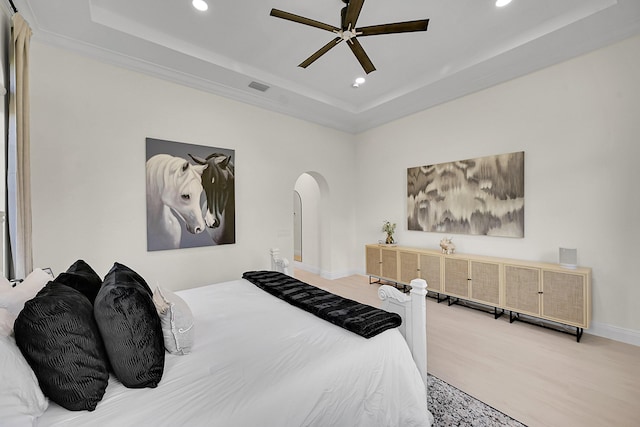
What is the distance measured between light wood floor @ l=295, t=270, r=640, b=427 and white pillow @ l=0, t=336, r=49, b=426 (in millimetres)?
2448

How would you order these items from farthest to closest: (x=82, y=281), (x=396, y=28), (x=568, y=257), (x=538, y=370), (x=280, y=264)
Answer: (x=280, y=264) < (x=568, y=257) < (x=538, y=370) < (x=396, y=28) < (x=82, y=281)

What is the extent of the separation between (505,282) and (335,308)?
2467mm

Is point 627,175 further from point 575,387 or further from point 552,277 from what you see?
point 575,387

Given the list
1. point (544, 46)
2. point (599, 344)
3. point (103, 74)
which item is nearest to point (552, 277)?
point (599, 344)

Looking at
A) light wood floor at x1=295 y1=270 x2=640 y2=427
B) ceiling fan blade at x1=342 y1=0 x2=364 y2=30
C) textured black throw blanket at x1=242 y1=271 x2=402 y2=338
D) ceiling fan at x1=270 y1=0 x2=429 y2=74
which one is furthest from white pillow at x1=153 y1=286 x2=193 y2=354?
ceiling fan blade at x1=342 y1=0 x2=364 y2=30

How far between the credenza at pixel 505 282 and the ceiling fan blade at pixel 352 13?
3038 mm

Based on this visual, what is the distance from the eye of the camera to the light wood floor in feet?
5.96

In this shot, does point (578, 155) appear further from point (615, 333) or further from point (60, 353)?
point (60, 353)

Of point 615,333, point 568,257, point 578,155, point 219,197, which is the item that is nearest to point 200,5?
point 219,197

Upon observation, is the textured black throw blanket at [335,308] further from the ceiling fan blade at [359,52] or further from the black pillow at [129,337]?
the ceiling fan blade at [359,52]

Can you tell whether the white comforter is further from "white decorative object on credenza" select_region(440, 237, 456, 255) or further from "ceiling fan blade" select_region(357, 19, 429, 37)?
"white decorative object on credenza" select_region(440, 237, 456, 255)

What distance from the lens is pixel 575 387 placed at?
2049mm

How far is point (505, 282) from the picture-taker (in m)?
3.21

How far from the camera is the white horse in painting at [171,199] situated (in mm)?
3254
